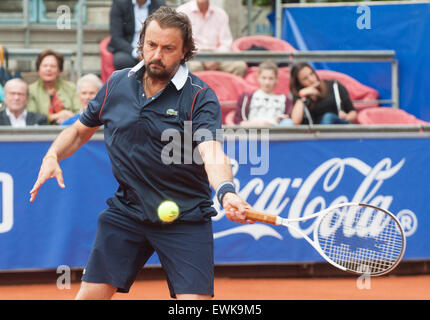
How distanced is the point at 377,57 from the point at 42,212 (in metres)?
4.66

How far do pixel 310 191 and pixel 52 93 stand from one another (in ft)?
9.69

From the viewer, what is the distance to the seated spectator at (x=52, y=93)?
7.49 m

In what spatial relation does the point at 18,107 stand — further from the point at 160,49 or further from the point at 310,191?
the point at 160,49

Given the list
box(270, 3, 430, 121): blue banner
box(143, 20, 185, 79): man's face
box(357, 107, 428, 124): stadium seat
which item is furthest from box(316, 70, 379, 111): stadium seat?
box(143, 20, 185, 79): man's face

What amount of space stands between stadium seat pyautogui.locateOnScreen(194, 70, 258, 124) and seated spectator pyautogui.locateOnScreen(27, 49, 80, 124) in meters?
1.63

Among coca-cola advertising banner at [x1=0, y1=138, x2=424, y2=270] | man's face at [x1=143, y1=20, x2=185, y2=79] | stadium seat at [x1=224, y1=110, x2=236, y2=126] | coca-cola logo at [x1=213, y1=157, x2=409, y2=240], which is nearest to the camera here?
man's face at [x1=143, y1=20, x2=185, y2=79]

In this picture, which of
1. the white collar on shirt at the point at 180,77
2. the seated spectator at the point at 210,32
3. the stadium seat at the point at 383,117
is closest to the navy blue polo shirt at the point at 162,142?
the white collar on shirt at the point at 180,77

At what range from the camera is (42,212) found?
657 cm

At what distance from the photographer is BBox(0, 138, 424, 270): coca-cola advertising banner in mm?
6520

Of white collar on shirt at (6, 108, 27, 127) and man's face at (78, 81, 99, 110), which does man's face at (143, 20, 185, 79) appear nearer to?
man's face at (78, 81, 99, 110)

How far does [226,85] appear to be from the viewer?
8727 millimetres

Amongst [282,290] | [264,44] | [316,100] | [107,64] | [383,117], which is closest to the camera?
[282,290]

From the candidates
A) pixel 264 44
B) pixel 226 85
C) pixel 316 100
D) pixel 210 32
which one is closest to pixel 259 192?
pixel 316 100
